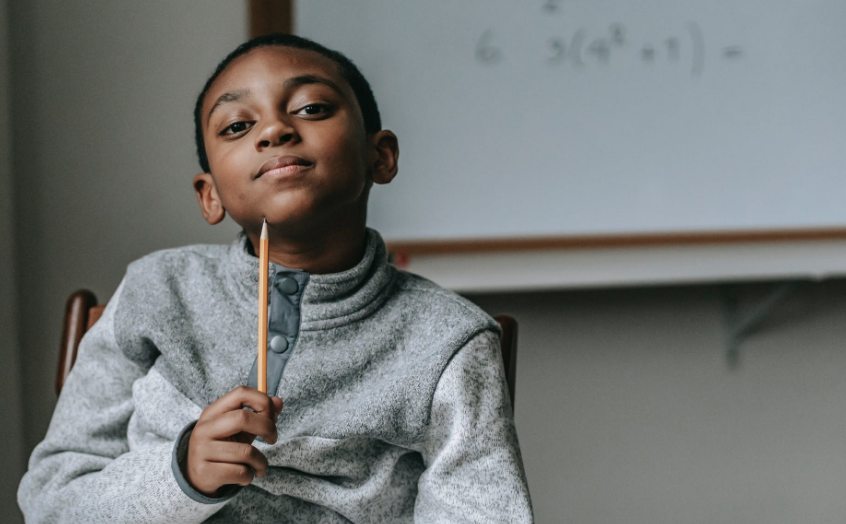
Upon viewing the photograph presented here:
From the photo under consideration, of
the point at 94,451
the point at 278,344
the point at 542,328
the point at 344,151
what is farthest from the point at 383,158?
the point at 542,328

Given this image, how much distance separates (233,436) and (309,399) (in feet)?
0.35

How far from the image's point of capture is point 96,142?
0.97m

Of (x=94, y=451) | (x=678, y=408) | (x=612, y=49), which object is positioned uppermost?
(x=612, y=49)

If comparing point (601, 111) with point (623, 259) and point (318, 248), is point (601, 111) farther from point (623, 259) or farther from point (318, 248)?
point (318, 248)

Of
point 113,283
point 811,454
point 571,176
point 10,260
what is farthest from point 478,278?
point 811,454

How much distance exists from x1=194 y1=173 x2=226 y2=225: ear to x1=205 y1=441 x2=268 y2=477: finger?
8.6 inches

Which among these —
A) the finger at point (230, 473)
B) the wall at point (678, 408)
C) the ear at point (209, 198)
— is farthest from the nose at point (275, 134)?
the wall at point (678, 408)

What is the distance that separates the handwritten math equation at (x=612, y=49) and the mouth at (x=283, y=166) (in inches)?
22.8

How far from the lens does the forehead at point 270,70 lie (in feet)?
1.70

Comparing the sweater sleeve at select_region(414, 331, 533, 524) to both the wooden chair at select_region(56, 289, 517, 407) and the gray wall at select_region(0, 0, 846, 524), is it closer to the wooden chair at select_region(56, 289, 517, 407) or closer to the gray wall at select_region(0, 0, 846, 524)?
the wooden chair at select_region(56, 289, 517, 407)

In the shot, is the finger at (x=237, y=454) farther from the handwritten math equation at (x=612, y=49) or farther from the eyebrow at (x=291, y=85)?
the handwritten math equation at (x=612, y=49)

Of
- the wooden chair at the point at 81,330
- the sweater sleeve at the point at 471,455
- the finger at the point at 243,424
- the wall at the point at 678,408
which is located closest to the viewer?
the finger at the point at 243,424

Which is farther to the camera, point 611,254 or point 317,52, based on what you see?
point 611,254

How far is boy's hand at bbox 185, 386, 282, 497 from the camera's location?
1.35 feet
